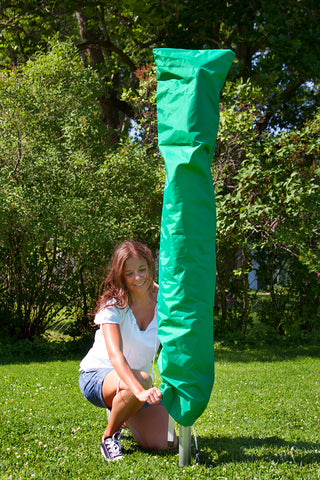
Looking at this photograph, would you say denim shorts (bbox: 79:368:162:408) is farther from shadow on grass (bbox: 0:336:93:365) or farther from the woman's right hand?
shadow on grass (bbox: 0:336:93:365)

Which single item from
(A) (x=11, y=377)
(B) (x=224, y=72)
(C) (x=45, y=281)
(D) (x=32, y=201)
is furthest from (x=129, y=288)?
(C) (x=45, y=281)

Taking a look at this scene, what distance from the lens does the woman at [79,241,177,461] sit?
3039 mm

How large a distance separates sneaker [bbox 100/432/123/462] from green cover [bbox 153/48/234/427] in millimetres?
519

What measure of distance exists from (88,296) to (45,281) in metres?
0.81

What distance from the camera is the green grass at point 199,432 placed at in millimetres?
2857

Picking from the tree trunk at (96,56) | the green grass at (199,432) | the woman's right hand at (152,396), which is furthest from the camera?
the tree trunk at (96,56)

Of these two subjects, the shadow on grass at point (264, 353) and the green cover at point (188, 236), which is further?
the shadow on grass at point (264, 353)

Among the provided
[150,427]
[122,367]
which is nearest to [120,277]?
[122,367]

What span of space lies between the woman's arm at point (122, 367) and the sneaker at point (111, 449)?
49 cm

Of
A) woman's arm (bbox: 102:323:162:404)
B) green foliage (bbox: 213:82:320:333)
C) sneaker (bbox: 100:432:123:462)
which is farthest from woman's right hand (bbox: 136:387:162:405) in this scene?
green foliage (bbox: 213:82:320:333)

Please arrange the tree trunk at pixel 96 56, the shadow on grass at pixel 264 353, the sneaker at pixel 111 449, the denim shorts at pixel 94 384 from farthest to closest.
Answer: the tree trunk at pixel 96 56
the shadow on grass at pixel 264 353
the denim shorts at pixel 94 384
the sneaker at pixel 111 449

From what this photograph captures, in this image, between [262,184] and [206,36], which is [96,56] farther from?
[262,184]

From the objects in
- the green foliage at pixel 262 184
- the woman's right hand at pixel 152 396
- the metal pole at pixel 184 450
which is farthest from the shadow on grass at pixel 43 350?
the woman's right hand at pixel 152 396

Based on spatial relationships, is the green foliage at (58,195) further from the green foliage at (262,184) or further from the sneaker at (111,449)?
the sneaker at (111,449)
